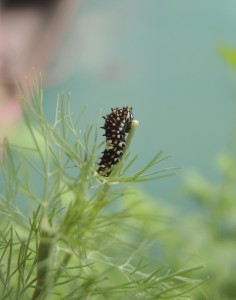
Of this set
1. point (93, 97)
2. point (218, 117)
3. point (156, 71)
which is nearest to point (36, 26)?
point (93, 97)

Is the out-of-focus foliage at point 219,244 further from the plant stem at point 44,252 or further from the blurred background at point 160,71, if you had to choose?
the blurred background at point 160,71

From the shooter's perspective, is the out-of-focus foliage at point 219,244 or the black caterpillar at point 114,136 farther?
the out-of-focus foliage at point 219,244

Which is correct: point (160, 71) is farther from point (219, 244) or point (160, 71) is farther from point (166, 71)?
point (219, 244)

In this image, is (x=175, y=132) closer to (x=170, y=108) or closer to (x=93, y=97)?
(x=170, y=108)

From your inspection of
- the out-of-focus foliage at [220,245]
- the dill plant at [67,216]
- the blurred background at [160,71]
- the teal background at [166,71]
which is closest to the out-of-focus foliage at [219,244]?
the out-of-focus foliage at [220,245]

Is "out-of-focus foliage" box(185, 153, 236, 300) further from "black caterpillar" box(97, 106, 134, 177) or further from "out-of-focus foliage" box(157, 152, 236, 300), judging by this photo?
"black caterpillar" box(97, 106, 134, 177)
